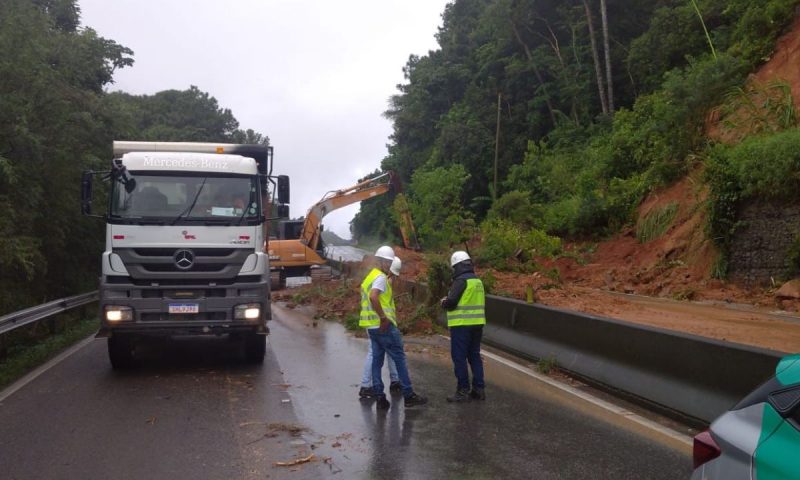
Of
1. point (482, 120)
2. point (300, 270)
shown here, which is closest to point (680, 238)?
point (300, 270)

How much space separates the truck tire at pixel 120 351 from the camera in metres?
10.2

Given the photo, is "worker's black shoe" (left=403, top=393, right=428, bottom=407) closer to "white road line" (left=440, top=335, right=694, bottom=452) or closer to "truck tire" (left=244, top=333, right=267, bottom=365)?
"white road line" (left=440, top=335, right=694, bottom=452)

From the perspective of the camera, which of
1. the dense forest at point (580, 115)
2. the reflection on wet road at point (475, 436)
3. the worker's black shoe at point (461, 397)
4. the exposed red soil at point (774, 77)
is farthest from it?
the dense forest at point (580, 115)

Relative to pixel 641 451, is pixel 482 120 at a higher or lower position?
higher

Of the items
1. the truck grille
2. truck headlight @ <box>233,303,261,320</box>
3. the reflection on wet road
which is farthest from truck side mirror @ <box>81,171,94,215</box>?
the reflection on wet road

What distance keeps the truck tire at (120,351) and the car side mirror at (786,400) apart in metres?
9.15

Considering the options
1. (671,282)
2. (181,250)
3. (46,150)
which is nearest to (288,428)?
(181,250)

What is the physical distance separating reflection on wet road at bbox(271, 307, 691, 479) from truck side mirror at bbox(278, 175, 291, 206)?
277 cm

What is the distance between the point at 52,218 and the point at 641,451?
14.8 metres

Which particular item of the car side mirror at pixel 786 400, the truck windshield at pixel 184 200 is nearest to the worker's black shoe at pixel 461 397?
the truck windshield at pixel 184 200

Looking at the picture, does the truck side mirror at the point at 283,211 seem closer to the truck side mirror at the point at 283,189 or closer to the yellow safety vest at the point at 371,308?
the truck side mirror at the point at 283,189

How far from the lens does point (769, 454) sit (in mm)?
2730

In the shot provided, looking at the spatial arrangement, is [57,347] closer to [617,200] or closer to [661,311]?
[661,311]

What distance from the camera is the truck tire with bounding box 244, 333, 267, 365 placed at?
10.8 metres
